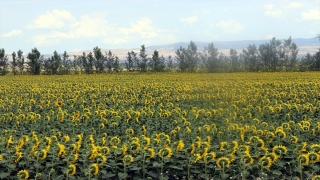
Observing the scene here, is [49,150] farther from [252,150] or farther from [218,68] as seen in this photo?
[218,68]

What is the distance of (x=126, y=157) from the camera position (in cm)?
430

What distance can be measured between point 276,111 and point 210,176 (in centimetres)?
499

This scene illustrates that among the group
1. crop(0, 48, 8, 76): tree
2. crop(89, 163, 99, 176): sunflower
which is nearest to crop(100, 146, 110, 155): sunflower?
crop(89, 163, 99, 176): sunflower

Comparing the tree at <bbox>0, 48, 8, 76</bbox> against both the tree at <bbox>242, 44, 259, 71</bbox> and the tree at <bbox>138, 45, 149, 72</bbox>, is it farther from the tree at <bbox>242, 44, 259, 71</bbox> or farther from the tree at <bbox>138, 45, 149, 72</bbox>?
the tree at <bbox>242, 44, 259, 71</bbox>

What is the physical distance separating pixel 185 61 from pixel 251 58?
8.81 metres

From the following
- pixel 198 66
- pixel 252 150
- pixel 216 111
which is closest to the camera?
pixel 252 150

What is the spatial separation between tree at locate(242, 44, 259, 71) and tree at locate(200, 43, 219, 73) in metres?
3.87

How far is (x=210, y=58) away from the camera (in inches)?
1882

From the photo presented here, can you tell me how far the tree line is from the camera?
4391cm

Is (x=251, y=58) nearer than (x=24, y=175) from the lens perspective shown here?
No

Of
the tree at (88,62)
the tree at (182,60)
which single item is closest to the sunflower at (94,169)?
the tree at (88,62)

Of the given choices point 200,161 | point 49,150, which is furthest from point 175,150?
point 49,150

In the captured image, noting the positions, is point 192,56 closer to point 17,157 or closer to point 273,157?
point 273,157

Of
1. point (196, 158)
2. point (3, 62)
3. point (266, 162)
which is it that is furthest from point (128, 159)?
point (3, 62)
